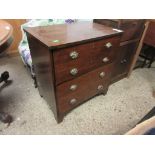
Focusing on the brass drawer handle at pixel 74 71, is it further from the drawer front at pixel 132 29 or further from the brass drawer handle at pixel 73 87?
the drawer front at pixel 132 29

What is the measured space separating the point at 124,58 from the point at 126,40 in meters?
0.24

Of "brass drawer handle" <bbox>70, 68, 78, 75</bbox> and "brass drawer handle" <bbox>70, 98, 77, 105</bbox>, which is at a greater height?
"brass drawer handle" <bbox>70, 68, 78, 75</bbox>

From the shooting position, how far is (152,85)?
1878 mm

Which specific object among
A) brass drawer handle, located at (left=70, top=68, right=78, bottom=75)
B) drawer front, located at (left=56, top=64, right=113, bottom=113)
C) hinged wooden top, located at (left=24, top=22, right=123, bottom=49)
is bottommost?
drawer front, located at (left=56, top=64, right=113, bottom=113)

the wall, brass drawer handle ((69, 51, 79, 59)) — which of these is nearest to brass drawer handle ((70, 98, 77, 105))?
brass drawer handle ((69, 51, 79, 59))

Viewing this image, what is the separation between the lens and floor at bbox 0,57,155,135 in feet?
4.28

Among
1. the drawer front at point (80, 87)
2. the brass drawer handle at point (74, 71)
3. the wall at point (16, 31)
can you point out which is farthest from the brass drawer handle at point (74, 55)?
the wall at point (16, 31)

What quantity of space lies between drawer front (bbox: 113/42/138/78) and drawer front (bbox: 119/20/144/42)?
96 mm

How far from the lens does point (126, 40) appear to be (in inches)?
61.2

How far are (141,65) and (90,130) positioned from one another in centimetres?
147

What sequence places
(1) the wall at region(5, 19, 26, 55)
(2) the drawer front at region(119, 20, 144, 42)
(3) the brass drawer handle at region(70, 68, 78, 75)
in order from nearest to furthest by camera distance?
(3) the brass drawer handle at region(70, 68, 78, 75), (2) the drawer front at region(119, 20, 144, 42), (1) the wall at region(5, 19, 26, 55)

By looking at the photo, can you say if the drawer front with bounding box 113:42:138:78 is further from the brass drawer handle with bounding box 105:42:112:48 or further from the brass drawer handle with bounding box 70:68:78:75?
the brass drawer handle with bounding box 70:68:78:75
